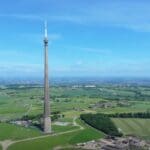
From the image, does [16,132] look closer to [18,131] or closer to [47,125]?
[18,131]

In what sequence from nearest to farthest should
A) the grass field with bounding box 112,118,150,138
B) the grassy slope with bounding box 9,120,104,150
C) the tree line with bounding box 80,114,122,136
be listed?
1. the grassy slope with bounding box 9,120,104,150
2. the tree line with bounding box 80,114,122,136
3. the grass field with bounding box 112,118,150,138

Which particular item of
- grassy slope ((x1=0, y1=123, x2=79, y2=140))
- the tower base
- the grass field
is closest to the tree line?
the grass field

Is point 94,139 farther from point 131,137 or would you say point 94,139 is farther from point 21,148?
point 21,148

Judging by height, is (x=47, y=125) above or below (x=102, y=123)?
above

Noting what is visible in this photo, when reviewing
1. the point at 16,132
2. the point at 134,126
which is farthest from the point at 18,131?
the point at 134,126

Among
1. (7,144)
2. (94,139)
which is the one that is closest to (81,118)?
(94,139)

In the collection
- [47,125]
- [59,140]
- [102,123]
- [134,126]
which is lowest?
[59,140]

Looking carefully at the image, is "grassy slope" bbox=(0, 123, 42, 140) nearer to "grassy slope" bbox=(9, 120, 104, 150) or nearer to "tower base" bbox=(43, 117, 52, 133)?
"tower base" bbox=(43, 117, 52, 133)
